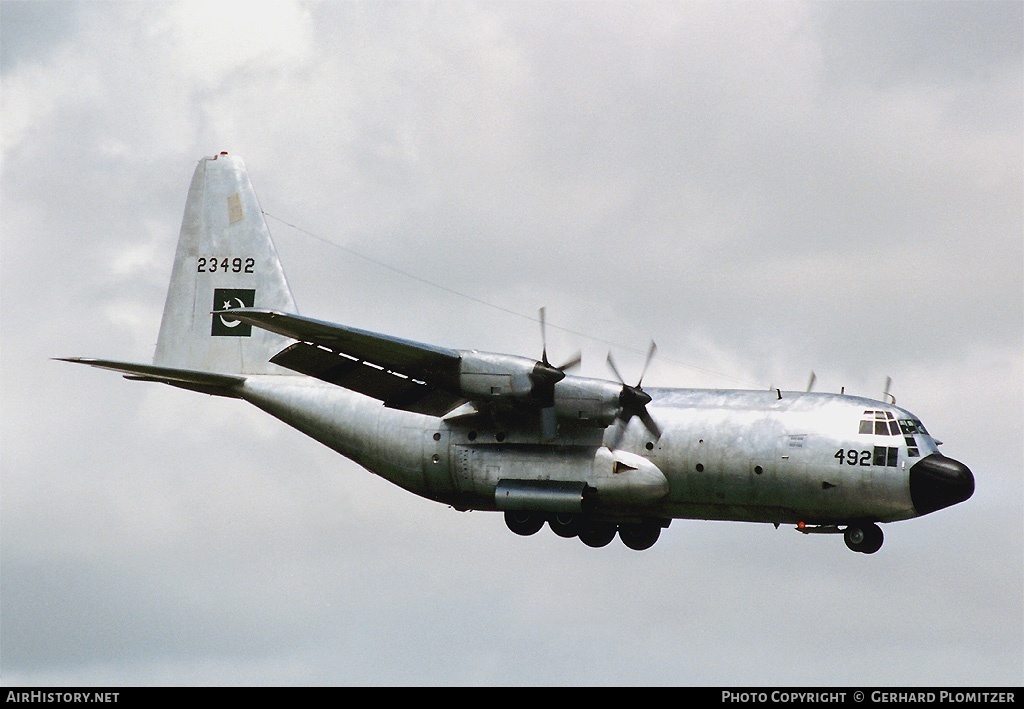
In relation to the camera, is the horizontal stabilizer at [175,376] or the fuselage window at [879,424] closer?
the fuselage window at [879,424]

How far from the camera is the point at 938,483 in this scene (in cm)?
3038

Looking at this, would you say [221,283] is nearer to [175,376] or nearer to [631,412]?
[175,376]

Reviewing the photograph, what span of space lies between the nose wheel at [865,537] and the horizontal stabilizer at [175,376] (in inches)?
556

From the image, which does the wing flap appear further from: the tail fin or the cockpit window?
the cockpit window

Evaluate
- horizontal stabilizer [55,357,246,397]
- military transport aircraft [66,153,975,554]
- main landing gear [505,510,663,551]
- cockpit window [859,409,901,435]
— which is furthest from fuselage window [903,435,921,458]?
horizontal stabilizer [55,357,246,397]

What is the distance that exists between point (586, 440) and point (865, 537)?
5.98 m

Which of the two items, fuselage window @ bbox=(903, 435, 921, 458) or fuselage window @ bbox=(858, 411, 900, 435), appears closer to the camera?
fuselage window @ bbox=(903, 435, 921, 458)

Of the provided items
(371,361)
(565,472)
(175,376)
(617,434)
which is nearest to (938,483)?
(617,434)

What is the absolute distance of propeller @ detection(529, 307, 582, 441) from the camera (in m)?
31.2

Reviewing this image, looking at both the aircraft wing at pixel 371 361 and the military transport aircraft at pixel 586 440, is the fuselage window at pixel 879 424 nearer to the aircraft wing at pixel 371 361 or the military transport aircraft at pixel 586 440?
the military transport aircraft at pixel 586 440

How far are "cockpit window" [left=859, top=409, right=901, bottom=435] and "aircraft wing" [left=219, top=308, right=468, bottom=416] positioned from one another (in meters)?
8.18

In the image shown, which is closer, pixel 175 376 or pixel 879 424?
pixel 879 424

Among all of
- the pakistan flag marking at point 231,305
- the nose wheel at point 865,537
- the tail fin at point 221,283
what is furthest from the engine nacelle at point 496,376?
the pakistan flag marking at point 231,305

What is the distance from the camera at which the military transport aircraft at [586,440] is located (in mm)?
30906
